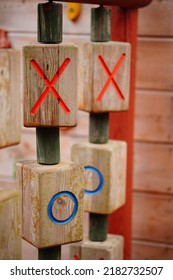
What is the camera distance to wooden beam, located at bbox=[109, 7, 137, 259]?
1.46 m

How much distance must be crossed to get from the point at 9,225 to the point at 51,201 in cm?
14

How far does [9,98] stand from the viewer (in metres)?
0.99

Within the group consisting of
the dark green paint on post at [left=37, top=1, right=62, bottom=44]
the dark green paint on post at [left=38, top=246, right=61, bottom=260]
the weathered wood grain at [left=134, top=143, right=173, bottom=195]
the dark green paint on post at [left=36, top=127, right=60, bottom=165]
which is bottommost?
the dark green paint on post at [left=38, top=246, right=61, bottom=260]

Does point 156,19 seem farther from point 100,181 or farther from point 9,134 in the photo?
point 9,134

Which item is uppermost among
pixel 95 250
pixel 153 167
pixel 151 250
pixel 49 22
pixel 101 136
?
pixel 49 22

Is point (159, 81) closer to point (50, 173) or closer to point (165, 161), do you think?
point (165, 161)

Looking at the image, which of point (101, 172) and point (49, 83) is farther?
point (101, 172)

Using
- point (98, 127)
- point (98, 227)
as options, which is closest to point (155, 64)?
point (98, 127)

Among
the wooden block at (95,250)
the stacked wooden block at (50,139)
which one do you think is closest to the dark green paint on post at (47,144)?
the stacked wooden block at (50,139)

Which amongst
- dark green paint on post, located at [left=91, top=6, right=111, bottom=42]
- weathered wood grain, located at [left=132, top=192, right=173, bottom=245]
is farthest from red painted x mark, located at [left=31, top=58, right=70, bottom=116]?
weathered wood grain, located at [left=132, top=192, right=173, bottom=245]

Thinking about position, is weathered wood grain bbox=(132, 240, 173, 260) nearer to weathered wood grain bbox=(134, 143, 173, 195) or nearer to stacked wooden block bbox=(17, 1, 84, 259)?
weathered wood grain bbox=(134, 143, 173, 195)

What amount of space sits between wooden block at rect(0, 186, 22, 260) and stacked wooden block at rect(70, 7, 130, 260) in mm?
Result: 352

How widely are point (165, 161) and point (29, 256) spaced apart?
0.53 metres
